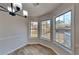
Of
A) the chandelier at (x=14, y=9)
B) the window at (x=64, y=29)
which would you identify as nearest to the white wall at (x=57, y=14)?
the window at (x=64, y=29)

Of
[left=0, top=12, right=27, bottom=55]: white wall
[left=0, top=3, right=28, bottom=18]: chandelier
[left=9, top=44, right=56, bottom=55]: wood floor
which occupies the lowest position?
[left=9, top=44, right=56, bottom=55]: wood floor

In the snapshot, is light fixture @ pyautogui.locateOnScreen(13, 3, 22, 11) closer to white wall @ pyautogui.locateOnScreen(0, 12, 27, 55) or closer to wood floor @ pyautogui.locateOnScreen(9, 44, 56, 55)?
white wall @ pyautogui.locateOnScreen(0, 12, 27, 55)

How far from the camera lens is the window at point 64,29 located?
147 cm

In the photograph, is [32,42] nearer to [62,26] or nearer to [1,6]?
[62,26]

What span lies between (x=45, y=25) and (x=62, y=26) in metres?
0.26

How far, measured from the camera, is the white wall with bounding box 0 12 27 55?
1438 mm

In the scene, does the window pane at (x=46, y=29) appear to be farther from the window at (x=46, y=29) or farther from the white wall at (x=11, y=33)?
the white wall at (x=11, y=33)

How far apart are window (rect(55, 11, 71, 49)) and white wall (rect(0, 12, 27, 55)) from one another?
52 cm

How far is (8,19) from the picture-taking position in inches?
56.9

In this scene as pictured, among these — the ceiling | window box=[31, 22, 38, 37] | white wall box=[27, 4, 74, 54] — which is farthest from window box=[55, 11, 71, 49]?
window box=[31, 22, 38, 37]

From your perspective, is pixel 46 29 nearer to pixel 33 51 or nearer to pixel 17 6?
pixel 33 51

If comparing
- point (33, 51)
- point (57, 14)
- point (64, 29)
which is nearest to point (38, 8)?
point (57, 14)

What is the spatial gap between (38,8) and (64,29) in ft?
1.68
